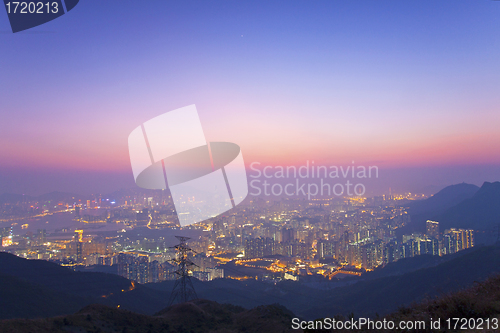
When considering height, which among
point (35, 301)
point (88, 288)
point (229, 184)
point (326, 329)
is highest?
point (229, 184)

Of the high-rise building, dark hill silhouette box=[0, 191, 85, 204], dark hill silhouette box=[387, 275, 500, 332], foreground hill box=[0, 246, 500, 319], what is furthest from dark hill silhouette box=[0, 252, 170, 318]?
the high-rise building

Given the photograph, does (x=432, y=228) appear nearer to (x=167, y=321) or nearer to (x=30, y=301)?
(x=167, y=321)

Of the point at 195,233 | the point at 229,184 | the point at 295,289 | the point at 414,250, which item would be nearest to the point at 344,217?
the point at 414,250

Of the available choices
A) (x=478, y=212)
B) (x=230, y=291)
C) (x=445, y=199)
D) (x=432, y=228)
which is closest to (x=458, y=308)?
(x=230, y=291)

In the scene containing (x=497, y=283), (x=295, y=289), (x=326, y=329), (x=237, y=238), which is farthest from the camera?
(x=237, y=238)

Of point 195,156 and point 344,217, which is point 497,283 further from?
point 344,217

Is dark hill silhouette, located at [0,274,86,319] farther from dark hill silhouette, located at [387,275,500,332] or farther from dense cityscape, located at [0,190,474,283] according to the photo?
dark hill silhouette, located at [387,275,500,332]

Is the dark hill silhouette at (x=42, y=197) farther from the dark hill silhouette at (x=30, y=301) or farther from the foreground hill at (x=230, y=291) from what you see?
the dark hill silhouette at (x=30, y=301)
